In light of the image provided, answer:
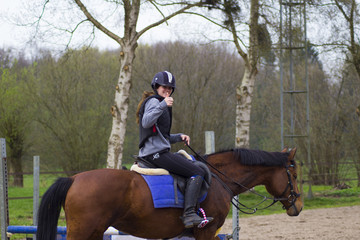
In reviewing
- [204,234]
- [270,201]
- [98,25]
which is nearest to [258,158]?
[204,234]

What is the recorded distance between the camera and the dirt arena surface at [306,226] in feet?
31.3

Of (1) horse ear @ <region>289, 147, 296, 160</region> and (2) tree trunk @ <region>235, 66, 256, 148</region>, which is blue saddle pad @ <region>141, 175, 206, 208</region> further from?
(2) tree trunk @ <region>235, 66, 256, 148</region>

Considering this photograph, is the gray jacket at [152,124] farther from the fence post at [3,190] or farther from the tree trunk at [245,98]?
the tree trunk at [245,98]

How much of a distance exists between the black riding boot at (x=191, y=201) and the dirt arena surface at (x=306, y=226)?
4.78 meters

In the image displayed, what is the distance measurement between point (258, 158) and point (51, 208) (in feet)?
8.34

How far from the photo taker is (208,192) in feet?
16.8

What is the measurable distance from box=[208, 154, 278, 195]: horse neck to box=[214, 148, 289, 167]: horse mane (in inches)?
2.4

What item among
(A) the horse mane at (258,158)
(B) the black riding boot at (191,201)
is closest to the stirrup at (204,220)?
(B) the black riding boot at (191,201)

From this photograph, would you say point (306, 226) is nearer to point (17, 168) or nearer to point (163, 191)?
point (163, 191)

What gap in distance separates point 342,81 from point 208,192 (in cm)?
1724

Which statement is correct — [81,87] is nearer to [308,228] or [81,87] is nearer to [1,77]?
[1,77]

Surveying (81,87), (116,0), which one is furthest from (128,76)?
(81,87)

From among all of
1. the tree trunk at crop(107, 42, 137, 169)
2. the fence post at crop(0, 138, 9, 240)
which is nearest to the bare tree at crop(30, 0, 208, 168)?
the tree trunk at crop(107, 42, 137, 169)

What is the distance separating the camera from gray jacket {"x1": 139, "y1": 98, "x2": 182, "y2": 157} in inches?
182
